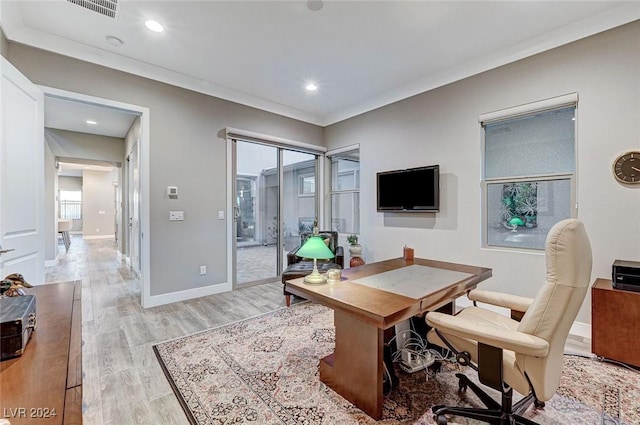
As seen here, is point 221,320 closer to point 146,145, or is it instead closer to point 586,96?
point 146,145

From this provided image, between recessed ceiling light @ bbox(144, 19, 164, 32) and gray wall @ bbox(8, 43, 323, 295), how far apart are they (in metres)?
0.89

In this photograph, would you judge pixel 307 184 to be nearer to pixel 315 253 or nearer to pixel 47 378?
pixel 315 253

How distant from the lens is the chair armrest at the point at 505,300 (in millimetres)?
1707

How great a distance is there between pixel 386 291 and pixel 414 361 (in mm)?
758

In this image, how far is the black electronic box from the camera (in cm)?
209

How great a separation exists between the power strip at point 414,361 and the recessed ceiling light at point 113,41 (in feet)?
13.0

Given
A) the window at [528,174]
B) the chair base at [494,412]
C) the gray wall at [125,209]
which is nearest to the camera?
the chair base at [494,412]

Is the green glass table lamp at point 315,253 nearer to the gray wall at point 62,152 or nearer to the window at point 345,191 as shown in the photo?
the window at point 345,191

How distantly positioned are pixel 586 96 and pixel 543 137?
1.52 ft

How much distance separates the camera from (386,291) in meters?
1.75

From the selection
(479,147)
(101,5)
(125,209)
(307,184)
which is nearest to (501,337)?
(479,147)

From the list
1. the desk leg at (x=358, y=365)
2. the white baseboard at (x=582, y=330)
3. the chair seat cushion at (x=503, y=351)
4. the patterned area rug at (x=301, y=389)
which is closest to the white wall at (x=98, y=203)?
the patterned area rug at (x=301, y=389)

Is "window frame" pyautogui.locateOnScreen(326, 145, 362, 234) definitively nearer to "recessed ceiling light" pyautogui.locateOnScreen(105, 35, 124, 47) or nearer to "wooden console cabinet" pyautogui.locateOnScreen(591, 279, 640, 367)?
"wooden console cabinet" pyautogui.locateOnScreen(591, 279, 640, 367)

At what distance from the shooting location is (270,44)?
2.87m
